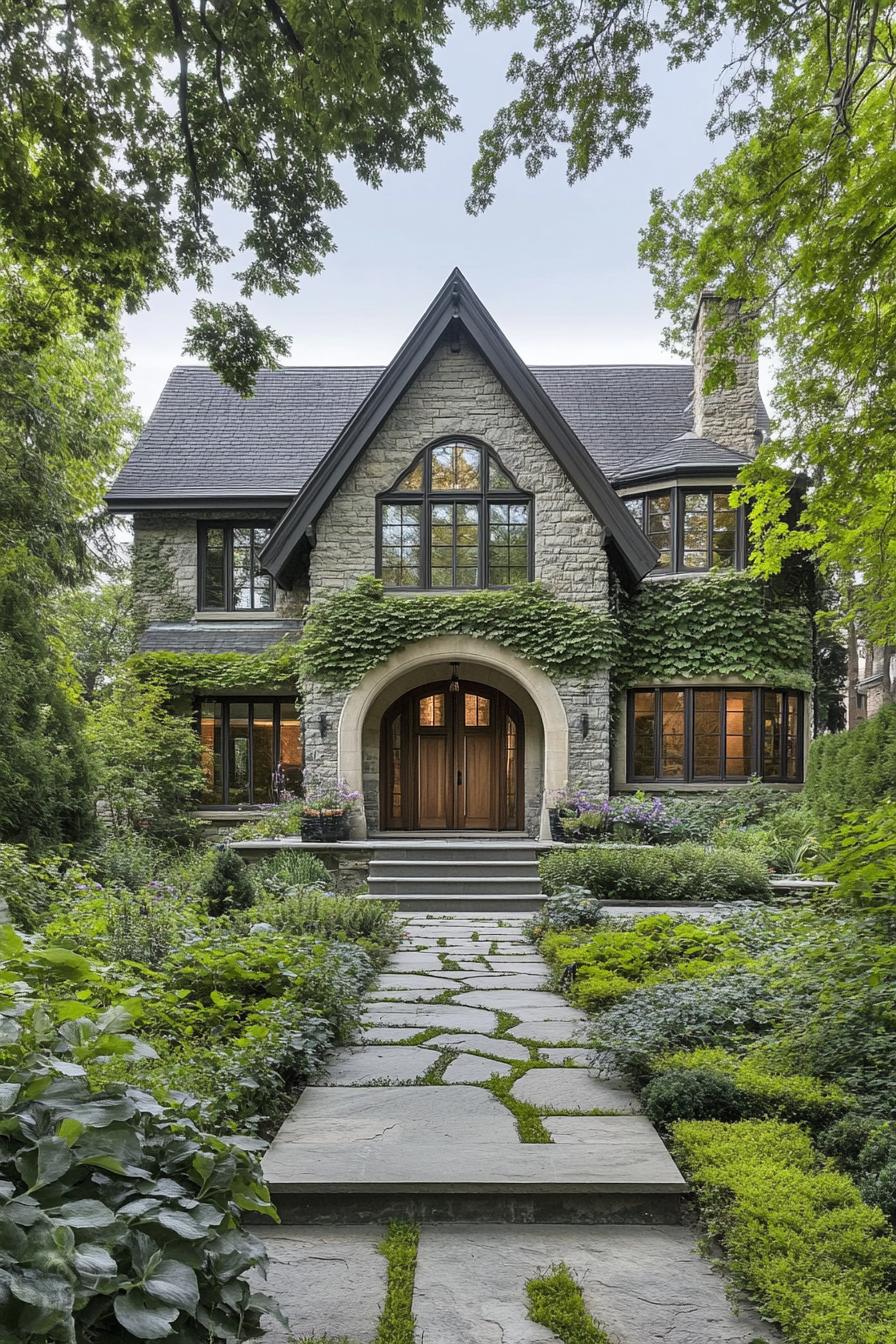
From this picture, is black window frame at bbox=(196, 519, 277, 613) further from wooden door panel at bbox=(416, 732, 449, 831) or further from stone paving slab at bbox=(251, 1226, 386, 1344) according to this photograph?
stone paving slab at bbox=(251, 1226, 386, 1344)

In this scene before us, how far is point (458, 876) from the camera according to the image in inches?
428

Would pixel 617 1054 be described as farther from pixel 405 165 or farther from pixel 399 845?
pixel 399 845

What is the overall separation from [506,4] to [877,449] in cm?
353

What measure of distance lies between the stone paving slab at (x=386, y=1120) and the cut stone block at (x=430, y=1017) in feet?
3.59

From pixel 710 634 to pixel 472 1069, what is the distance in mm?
10968

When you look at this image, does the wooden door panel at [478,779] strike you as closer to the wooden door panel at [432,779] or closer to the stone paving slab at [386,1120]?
the wooden door panel at [432,779]

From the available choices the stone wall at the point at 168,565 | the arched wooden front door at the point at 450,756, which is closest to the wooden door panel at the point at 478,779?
the arched wooden front door at the point at 450,756

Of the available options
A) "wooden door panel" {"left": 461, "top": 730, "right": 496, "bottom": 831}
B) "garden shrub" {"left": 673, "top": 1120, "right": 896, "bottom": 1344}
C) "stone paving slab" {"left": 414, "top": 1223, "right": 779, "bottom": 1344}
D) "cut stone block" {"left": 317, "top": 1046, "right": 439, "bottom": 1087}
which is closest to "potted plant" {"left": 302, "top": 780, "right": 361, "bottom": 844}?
"wooden door panel" {"left": 461, "top": 730, "right": 496, "bottom": 831}

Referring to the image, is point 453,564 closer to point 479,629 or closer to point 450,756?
point 479,629

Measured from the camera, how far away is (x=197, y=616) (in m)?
15.4

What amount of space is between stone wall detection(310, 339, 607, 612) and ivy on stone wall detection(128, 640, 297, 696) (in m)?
1.50

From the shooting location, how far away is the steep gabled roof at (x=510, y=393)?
1285 centimetres

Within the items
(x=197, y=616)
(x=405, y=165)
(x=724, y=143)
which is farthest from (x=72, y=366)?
(x=724, y=143)

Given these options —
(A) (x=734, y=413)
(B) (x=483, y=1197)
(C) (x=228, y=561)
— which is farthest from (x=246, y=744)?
(B) (x=483, y=1197)
